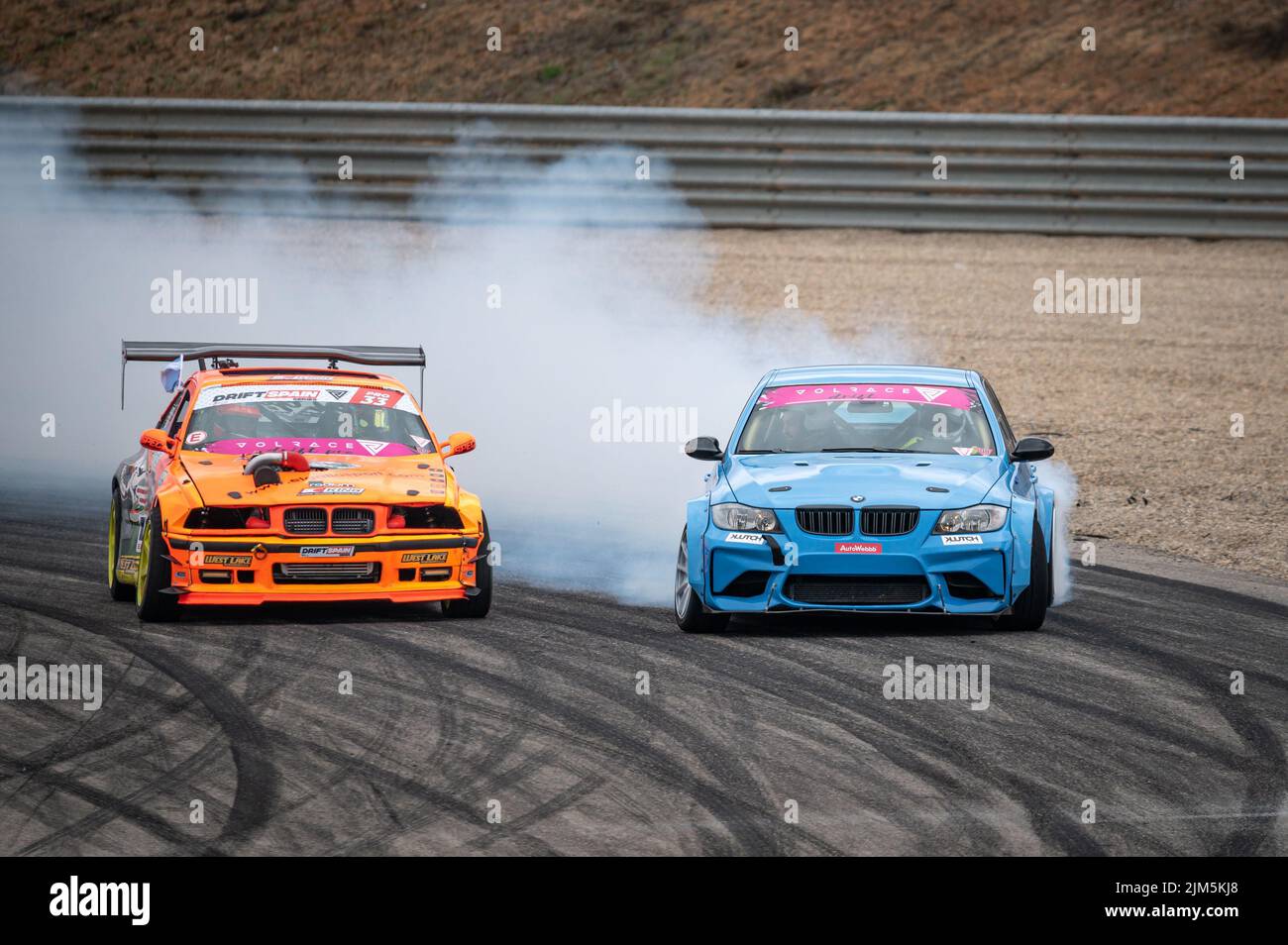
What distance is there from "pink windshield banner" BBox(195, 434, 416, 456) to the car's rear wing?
689 mm

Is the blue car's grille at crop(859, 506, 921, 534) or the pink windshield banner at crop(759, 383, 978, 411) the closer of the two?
the blue car's grille at crop(859, 506, 921, 534)

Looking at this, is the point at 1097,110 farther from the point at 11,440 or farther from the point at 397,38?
the point at 11,440

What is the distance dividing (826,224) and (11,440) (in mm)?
9280

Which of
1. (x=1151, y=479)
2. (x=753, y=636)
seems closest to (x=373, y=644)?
(x=753, y=636)

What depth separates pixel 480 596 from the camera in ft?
35.2

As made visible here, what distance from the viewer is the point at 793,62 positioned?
26625mm

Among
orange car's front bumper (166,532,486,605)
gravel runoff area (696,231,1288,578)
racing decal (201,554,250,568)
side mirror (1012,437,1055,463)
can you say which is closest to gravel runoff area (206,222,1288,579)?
gravel runoff area (696,231,1288,578)

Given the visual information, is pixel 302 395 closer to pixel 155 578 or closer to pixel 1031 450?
pixel 155 578

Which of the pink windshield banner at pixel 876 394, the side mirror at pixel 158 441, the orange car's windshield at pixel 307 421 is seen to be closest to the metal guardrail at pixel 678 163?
the pink windshield banner at pixel 876 394

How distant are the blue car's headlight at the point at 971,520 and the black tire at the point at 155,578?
4.07m

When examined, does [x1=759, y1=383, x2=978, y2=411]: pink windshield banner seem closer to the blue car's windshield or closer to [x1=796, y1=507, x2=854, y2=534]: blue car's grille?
the blue car's windshield

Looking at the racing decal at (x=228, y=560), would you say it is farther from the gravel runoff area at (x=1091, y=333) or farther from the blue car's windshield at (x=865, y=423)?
the gravel runoff area at (x=1091, y=333)

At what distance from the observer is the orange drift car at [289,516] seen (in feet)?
33.6

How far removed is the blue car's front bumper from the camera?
32.8ft
